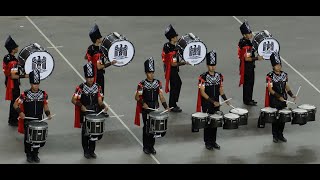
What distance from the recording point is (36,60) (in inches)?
1116

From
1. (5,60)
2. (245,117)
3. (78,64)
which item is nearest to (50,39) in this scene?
(78,64)

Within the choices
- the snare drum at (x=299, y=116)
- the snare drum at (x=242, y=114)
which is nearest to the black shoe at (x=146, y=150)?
the snare drum at (x=242, y=114)

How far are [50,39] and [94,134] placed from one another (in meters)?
8.41

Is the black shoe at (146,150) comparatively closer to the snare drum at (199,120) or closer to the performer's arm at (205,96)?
the snare drum at (199,120)

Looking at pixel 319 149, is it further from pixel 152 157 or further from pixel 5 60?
pixel 5 60

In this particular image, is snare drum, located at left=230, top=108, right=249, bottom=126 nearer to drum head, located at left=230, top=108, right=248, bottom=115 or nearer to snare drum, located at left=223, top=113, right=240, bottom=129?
drum head, located at left=230, top=108, right=248, bottom=115

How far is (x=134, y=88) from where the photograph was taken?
31422mm

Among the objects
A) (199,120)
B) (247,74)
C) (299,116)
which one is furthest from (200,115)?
(247,74)

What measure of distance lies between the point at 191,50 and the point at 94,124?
13.4 ft

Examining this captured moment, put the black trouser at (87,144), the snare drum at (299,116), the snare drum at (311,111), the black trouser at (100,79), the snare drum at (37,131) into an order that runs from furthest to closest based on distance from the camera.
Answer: the black trouser at (100,79), the snare drum at (311,111), the snare drum at (299,116), the black trouser at (87,144), the snare drum at (37,131)

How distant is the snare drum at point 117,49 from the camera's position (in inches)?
1155

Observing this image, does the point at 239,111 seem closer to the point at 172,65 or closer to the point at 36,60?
the point at 172,65

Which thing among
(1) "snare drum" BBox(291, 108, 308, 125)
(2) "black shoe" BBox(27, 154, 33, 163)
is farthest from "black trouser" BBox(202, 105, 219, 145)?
(2) "black shoe" BBox(27, 154, 33, 163)

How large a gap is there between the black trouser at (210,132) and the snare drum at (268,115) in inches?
39.0
